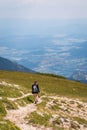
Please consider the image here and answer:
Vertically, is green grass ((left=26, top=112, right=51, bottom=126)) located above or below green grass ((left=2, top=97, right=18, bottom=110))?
below

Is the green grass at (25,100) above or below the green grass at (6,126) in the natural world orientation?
above

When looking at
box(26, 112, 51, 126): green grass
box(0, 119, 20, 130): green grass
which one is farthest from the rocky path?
box(0, 119, 20, 130): green grass

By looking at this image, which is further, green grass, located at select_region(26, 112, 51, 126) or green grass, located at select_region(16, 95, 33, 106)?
green grass, located at select_region(16, 95, 33, 106)

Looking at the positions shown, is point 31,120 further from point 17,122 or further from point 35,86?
point 35,86

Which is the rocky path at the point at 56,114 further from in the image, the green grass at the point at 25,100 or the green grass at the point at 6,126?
the green grass at the point at 6,126

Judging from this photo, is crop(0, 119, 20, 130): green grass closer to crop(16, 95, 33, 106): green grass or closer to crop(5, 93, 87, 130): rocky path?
crop(5, 93, 87, 130): rocky path

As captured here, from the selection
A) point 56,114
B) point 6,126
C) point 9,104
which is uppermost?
point 9,104

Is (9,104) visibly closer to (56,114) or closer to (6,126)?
(56,114)

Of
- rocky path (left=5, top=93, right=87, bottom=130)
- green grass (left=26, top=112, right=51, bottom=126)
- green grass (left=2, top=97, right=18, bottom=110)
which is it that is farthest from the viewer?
green grass (left=2, top=97, right=18, bottom=110)

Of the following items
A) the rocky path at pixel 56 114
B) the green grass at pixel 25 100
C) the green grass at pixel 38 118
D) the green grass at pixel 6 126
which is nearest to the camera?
the green grass at pixel 6 126

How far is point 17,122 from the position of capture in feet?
110

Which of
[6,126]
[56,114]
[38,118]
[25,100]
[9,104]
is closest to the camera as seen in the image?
[6,126]

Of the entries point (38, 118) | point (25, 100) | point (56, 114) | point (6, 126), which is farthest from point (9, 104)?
point (6, 126)

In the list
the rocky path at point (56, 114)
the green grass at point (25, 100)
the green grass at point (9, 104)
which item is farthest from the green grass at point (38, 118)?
the green grass at point (25, 100)
